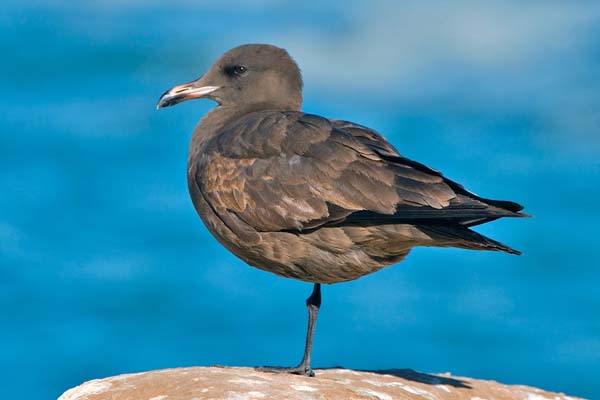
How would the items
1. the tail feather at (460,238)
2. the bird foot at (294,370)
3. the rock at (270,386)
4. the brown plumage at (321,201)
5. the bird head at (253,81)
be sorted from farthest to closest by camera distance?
the bird head at (253,81) → the bird foot at (294,370) → the brown plumage at (321,201) → the tail feather at (460,238) → the rock at (270,386)

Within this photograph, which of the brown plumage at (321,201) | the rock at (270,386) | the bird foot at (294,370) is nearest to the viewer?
the rock at (270,386)

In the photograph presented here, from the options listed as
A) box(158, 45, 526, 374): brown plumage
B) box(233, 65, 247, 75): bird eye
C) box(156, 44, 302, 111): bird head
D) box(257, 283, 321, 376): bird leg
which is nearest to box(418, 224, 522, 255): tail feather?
box(158, 45, 526, 374): brown plumage

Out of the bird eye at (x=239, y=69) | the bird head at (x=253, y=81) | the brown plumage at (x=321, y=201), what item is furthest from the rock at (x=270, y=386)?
the bird eye at (x=239, y=69)

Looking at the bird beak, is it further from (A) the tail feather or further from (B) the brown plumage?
(A) the tail feather

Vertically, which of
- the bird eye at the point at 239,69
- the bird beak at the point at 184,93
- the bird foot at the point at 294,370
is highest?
the bird eye at the point at 239,69

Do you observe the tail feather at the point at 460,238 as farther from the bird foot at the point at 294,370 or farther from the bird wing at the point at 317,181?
the bird foot at the point at 294,370

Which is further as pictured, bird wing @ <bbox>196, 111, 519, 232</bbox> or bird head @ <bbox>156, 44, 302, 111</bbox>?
bird head @ <bbox>156, 44, 302, 111</bbox>

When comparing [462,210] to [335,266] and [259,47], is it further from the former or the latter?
[259,47]
